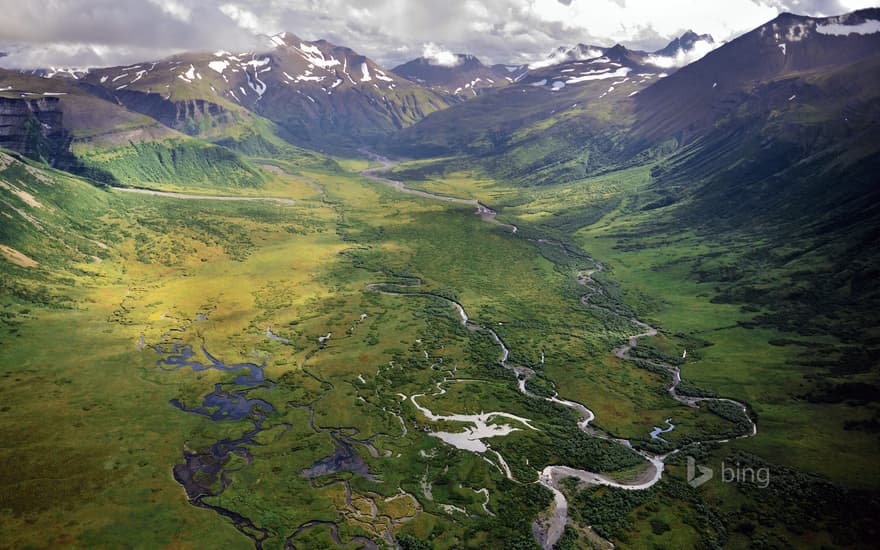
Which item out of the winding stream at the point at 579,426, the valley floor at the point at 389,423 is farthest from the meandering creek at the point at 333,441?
the valley floor at the point at 389,423

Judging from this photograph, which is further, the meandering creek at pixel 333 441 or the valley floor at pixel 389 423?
the meandering creek at pixel 333 441

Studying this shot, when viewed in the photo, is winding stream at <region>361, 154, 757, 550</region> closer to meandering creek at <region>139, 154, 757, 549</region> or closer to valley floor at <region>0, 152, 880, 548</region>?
meandering creek at <region>139, 154, 757, 549</region>

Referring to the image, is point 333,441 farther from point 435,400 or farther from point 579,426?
point 579,426

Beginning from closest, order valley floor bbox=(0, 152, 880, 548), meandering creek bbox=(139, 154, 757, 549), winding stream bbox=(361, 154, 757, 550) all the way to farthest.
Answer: valley floor bbox=(0, 152, 880, 548)
meandering creek bbox=(139, 154, 757, 549)
winding stream bbox=(361, 154, 757, 550)

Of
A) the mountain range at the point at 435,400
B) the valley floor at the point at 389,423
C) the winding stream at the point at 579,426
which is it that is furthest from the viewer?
the winding stream at the point at 579,426

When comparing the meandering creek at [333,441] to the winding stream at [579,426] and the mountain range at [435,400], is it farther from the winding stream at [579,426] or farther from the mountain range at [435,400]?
the mountain range at [435,400]

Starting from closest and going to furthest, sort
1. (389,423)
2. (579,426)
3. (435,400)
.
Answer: (389,423)
(579,426)
(435,400)

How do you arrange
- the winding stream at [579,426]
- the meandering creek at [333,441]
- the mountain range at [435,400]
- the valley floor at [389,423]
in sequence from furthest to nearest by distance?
Result: the winding stream at [579,426], the meandering creek at [333,441], the mountain range at [435,400], the valley floor at [389,423]

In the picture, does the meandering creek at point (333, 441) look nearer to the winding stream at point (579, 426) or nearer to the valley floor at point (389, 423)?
the winding stream at point (579, 426)

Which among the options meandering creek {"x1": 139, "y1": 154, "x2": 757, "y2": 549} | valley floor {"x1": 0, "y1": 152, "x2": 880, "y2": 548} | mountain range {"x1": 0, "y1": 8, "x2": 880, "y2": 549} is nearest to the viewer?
valley floor {"x1": 0, "y1": 152, "x2": 880, "y2": 548}

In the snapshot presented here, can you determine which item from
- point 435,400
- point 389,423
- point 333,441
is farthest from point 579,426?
point 333,441

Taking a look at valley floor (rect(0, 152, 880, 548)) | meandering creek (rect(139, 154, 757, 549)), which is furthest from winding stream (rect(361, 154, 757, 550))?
valley floor (rect(0, 152, 880, 548))

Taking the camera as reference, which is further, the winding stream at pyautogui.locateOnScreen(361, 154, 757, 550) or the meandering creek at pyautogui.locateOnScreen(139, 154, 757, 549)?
the winding stream at pyautogui.locateOnScreen(361, 154, 757, 550)
